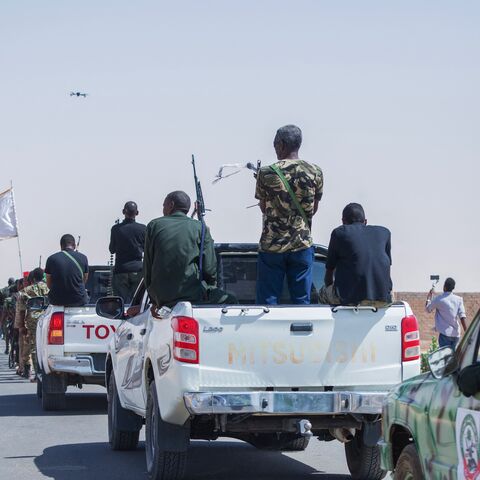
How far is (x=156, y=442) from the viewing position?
9.60 m

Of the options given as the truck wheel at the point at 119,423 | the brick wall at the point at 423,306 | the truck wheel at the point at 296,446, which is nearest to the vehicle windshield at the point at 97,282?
the truck wheel at the point at 119,423

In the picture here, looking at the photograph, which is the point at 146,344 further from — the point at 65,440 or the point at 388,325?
the point at 65,440

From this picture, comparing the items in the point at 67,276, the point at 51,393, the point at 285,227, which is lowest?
the point at 51,393

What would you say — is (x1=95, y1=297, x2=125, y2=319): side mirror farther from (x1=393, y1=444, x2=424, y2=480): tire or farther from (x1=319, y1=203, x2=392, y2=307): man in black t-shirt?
(x1=393, y1=444, x2=424, y2=480): tire

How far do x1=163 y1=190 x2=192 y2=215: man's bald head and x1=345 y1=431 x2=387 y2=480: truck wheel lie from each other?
7.36ft

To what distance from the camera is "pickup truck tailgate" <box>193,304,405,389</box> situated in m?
9.33

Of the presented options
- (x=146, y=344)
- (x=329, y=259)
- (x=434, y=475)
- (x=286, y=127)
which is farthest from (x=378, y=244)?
(x=434, y=475)

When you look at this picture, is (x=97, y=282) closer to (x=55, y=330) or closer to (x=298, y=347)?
(x=55, y=330)

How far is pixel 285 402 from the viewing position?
9.31m

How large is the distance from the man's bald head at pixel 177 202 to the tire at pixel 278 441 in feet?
6.20

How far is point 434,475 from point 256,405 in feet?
9.87

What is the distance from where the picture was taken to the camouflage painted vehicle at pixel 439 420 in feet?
18.8

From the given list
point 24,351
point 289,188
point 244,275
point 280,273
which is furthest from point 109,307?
point 24,351

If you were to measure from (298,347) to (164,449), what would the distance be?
1.19 m
